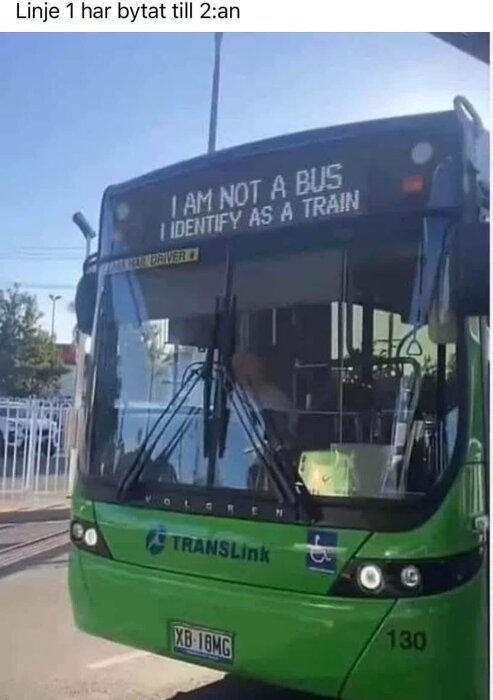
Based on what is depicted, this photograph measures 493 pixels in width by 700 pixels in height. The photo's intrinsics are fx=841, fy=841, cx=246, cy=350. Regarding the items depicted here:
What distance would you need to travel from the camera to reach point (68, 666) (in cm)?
275

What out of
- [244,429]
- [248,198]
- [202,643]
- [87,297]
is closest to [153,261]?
[87,297]

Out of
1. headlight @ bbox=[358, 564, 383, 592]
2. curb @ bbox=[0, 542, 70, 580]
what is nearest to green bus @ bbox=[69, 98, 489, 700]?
headlight @ bbox=[358, 564, 383, 592]

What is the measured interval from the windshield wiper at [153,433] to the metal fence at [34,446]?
302 mm

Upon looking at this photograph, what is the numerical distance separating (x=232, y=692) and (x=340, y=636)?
850 mm

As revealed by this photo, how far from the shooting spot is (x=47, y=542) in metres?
3.12

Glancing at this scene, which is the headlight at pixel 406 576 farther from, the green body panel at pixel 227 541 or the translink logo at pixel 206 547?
the translink logo at pixel 206 547

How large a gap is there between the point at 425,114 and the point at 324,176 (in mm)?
320

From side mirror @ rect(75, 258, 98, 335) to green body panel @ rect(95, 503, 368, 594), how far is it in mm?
564

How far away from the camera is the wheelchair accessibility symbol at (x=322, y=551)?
2193 mm

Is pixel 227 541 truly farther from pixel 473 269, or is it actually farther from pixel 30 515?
pixel 30 515

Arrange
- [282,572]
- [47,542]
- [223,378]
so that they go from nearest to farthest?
[282,572] < [223,378] < [47,542]
